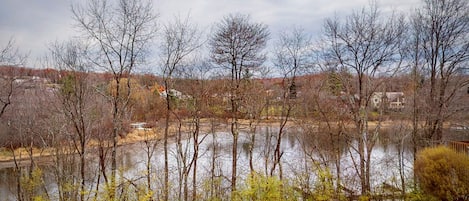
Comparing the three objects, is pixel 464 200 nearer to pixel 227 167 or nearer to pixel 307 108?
pixel 307 108

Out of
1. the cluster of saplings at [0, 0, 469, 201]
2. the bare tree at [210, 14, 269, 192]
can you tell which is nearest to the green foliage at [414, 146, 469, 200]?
the cluster of saplings at [0, 0, 469, 201]

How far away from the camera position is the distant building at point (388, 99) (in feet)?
40.2

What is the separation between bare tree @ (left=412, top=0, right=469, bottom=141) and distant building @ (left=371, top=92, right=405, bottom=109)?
3.75ft

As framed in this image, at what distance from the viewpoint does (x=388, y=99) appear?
12.6 m

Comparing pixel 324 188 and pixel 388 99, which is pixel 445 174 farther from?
pixel 388 99

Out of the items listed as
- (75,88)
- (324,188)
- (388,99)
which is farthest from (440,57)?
(75,88)

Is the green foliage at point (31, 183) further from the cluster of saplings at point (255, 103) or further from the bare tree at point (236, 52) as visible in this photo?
the bare tree at point (236, 52)

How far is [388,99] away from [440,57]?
209 centimetres

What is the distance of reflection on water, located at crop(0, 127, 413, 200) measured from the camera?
1290 cm

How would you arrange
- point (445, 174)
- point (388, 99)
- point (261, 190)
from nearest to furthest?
point (261, 190) → point (445, 174) → point (388, 99)

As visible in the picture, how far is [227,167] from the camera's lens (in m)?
14.9

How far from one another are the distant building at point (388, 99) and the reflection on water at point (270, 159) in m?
1.56

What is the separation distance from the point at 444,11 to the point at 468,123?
3.64m

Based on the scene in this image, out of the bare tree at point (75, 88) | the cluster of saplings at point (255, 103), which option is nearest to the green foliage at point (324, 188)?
the cluster of saplings at point (255, 103)
